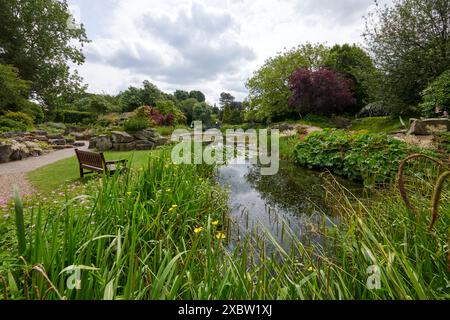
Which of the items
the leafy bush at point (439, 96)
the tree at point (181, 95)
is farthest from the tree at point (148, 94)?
the tree at point (181, 95)

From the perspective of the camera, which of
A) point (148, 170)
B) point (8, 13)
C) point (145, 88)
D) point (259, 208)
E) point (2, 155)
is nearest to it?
point (148, 170)

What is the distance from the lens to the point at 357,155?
597 centimetres

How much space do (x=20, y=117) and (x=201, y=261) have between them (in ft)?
55.9

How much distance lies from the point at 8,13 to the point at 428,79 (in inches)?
955

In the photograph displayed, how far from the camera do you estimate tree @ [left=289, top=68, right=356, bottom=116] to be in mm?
17906

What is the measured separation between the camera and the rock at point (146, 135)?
11.8 m

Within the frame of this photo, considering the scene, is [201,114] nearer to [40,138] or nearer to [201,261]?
[40,138]

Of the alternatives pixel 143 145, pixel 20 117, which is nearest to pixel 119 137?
pixel 143 145

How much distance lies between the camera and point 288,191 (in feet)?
17.3

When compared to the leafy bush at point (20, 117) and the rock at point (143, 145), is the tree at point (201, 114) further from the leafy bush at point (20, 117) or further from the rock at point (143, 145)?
the rock at point (143, 145)

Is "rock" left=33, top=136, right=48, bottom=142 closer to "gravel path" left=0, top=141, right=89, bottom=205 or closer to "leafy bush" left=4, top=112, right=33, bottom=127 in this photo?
"leafy bush" left=4, top=112, right=33, bottom=127

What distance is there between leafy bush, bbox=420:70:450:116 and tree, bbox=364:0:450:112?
1.71 meters
